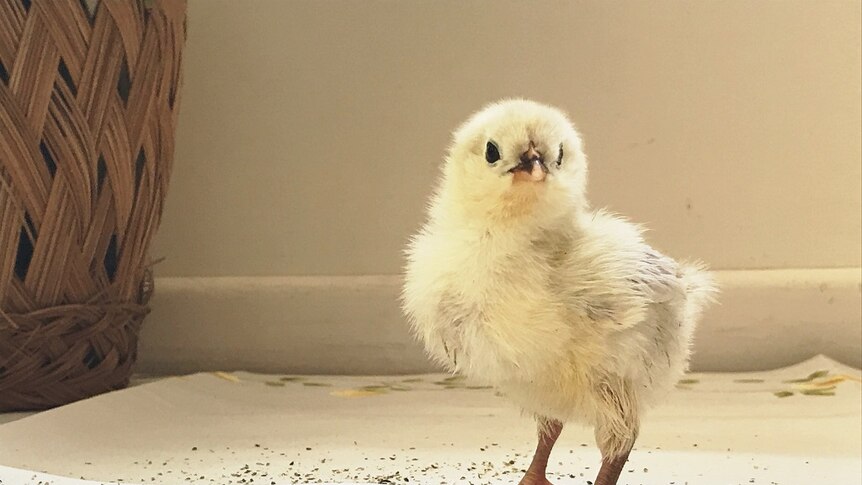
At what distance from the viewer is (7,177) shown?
2.26ft

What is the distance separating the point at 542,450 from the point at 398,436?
0.76ft

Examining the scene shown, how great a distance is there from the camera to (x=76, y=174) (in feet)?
2.36

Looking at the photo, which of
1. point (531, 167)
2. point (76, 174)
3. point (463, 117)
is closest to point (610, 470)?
point (531, 167)

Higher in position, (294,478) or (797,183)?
(797,183)

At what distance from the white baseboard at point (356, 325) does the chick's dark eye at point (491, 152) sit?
0.57 meters

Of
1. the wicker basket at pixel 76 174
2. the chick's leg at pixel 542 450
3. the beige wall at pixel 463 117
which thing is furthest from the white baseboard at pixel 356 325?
the chick's leg at pixel 542 450

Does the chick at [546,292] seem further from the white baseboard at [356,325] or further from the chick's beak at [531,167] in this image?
the white baseboard at [356,325]

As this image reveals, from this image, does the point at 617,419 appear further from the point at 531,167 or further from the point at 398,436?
the point at 398,436

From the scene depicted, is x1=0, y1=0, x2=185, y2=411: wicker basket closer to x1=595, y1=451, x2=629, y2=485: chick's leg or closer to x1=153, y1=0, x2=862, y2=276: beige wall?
x1=153, y1=0, x2=862, y2=276: beige wall

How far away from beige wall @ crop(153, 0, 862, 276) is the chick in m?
0.54

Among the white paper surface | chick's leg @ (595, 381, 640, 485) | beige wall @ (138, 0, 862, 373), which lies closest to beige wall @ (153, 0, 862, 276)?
beige wall @ (138, 0, 862, 373)

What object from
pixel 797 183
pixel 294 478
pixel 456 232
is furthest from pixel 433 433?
pixel 797 183

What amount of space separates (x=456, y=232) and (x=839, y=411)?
51 cm

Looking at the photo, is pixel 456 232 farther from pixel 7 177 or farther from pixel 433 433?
pixel 7 177
